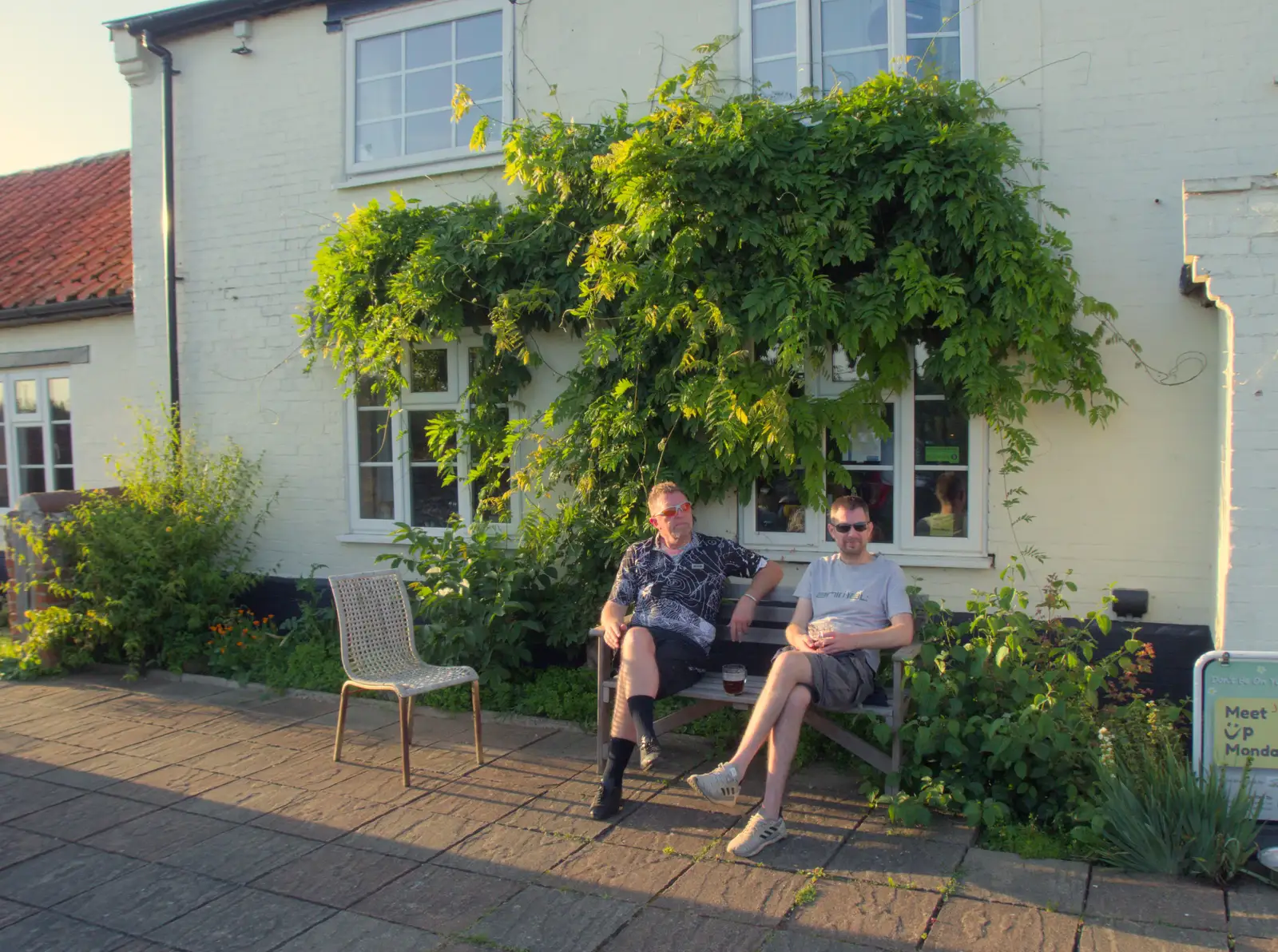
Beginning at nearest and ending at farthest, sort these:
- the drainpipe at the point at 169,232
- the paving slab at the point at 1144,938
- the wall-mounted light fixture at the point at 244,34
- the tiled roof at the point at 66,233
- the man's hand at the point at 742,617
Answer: the paving slab at the point at 1144,938 → the man's hand at the point at 742,617 → the wall-mounted light fixture at the point at 244,34 → the drainpipe at the point at 169,232 → the tiled roof at the point at 66,233

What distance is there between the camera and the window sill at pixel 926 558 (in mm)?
6219

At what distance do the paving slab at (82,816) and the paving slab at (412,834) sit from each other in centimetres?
120

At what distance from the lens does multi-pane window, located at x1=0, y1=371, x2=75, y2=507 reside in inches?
400

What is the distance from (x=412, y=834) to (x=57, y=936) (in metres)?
1.43

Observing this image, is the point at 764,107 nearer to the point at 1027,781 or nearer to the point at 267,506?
the point at 1027,781

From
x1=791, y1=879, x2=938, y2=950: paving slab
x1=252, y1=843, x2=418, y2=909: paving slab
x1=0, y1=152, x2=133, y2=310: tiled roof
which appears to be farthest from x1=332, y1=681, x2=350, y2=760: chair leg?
x1=0, y1=152, x2=133, y2=310: tiled roof

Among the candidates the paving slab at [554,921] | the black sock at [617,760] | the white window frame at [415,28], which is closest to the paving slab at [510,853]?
the paving slab at [554,921]

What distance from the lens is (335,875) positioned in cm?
427

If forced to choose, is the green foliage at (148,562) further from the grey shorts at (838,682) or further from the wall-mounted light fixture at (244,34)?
the grey shorts at (838,682)

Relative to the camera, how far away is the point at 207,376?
8812 mm

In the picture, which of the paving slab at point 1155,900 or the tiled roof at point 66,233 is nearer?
the paving slab at point 1155,900

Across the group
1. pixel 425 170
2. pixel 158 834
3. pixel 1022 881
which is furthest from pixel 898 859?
pixel 425 170

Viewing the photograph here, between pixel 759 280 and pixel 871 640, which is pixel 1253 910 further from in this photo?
pixel 759 280

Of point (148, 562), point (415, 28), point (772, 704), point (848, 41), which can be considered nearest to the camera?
point (772, 704)
